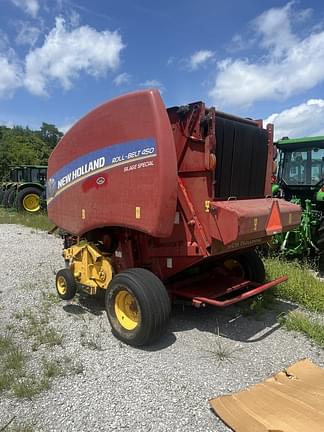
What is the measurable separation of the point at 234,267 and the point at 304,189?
311 centimetres

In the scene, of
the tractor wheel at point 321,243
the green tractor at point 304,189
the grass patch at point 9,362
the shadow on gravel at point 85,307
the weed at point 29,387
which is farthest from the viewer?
the green tractor at point 304,189

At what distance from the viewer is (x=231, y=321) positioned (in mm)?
4625

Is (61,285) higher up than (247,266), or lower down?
lower down

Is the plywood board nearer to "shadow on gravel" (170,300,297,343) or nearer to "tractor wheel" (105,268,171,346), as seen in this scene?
"shadow on gravel" (170,300,297,343)

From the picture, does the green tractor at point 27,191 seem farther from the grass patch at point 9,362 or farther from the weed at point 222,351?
the weed at point 222,351

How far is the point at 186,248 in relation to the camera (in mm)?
4113

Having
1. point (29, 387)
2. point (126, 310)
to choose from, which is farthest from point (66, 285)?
point (29, 387)

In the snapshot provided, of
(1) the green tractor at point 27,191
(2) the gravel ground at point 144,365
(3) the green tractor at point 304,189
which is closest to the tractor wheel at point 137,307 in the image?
(2) the gravel ground at point 144,365

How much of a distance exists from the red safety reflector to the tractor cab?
3.25 metres

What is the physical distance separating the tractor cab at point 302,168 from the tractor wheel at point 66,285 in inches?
180

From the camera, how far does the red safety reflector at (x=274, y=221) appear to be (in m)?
4.11

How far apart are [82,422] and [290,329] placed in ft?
8.18

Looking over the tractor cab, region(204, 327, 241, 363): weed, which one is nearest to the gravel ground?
region(204, 327, 241, 363): weed

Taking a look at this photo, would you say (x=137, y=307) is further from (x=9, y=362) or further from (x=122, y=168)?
(x=122, y=168)
